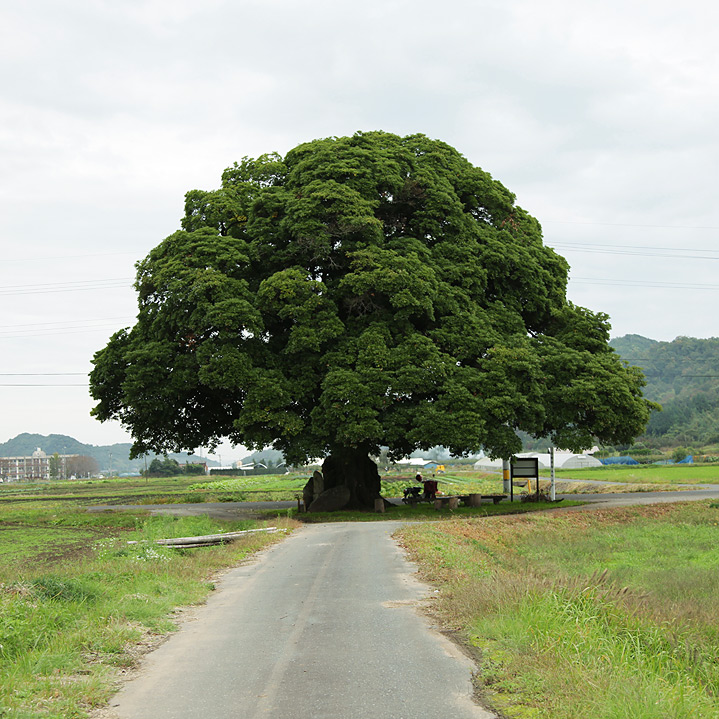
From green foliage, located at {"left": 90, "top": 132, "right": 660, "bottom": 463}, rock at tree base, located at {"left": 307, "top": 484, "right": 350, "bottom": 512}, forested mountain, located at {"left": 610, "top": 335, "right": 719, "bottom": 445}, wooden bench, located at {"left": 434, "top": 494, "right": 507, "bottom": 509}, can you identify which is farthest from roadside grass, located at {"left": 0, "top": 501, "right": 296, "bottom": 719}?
forested mountain, located at {"left": 610, "top": 335, "right": 719, "bottom": 445}

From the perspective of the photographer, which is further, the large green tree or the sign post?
the sign post

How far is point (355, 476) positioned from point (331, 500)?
1.57m

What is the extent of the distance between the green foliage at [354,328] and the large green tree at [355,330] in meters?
0.08

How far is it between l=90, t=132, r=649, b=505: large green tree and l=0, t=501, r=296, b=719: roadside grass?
907cm

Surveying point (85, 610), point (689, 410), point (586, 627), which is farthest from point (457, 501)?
point (689, 410)

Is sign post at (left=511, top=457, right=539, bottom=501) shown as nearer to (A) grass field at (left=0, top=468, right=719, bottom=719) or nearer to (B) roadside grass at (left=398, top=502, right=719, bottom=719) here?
(A) grass field at (left=0, top=468, right=719, bottom=719)

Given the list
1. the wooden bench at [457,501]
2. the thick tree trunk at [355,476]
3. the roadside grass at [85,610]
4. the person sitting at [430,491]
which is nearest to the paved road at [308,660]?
the roadside grass at [85,610]

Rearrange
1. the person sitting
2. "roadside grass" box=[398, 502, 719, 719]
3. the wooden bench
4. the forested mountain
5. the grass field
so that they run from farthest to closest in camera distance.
A: 1. the forested mountain
2. the person sitting
3. the wooden bench
4. the grass field
5. "roadside grass" box=[398, 502, 719, 719]

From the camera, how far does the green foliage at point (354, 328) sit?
26781 mm

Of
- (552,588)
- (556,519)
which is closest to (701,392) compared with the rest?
(556,519)

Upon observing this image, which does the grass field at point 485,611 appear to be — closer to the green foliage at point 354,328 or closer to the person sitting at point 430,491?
the green foliage at point 354,328

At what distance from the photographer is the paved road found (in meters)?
6.23

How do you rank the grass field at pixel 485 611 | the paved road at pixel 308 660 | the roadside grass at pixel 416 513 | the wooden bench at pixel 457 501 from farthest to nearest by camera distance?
1. the wooden bench at pixel 457 501
2. the roadside grass at pixel 416 513
3. the grass field at pixel 485 611
4. the paved road at pixel 308 660

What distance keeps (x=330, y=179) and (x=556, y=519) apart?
51.7 ft
